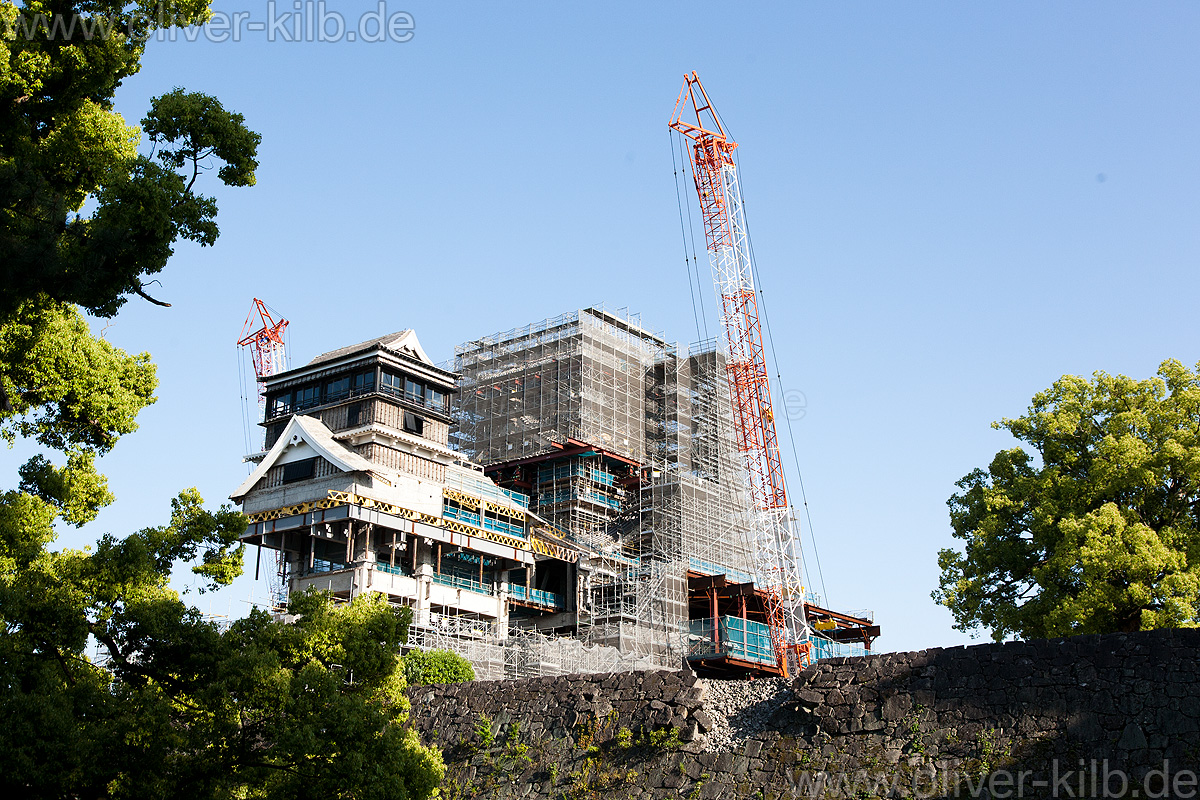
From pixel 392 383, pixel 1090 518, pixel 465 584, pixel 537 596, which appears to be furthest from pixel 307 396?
pixel 1090 518

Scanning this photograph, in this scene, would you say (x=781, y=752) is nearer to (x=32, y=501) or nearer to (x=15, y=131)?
(x=32, y=501)

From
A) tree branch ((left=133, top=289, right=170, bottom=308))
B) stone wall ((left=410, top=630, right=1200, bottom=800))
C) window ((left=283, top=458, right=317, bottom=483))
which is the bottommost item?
stone wall ((left=410, top=630, right=1200, bottom=800))

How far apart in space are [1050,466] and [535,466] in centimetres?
3998

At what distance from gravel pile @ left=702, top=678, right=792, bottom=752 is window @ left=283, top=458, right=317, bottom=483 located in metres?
38.9

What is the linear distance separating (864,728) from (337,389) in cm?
4617

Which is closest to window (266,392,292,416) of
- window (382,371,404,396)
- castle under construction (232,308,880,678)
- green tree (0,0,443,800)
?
castle under construction (232,308,880,678)

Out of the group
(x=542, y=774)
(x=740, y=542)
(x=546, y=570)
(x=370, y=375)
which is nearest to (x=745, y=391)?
(x=740, y=542)

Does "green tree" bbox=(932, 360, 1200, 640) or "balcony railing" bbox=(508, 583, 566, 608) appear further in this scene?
"balcony railing" bbox=(508, 583, 566, 608)

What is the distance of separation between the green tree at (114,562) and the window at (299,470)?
37579mm

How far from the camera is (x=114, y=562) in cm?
1977

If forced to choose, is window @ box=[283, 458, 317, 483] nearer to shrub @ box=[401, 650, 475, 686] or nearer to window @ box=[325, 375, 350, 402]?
window @ box=[325, 375, 350, 402]

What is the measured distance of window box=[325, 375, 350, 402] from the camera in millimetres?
62281

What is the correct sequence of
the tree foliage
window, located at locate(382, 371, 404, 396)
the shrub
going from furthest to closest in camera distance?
window, located at locate(382, 371, 404, 396) → the shrub → the tree foliage

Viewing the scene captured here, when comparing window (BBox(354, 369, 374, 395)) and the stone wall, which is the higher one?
window (BBox(354, 369, 374, 395))
